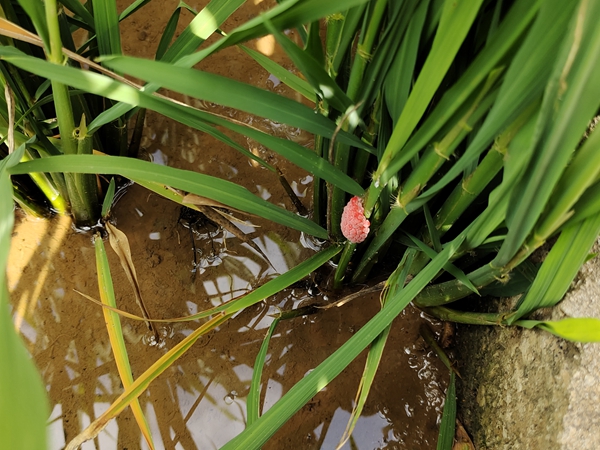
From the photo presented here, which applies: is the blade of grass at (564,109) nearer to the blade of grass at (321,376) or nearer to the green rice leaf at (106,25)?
the blade of grass at (321,376)

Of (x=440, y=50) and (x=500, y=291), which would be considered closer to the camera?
(x=440, y=50)

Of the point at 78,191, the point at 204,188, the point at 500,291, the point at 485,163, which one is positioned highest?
the point at 78,191

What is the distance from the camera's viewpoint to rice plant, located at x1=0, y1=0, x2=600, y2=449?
0.42 m

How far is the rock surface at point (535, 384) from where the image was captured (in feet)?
1.98

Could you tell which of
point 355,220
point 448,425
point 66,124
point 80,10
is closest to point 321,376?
point 355,220

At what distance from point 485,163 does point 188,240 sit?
0.70 meters

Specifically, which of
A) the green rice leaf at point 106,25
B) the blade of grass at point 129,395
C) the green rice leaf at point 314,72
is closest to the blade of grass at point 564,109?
the green rice leaf at point 314,72

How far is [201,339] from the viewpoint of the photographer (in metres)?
0.94

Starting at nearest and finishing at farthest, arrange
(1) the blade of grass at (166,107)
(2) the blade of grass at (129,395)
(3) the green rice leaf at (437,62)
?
(3) the green rice leaf at (437,62), (1) the blade of grass at (166,107), (2) the blade of grass at (129,395)

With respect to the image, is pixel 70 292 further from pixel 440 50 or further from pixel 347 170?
pixel 440 50

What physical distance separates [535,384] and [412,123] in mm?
485

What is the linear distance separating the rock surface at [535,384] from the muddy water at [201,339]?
0.10 metres

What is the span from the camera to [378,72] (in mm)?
A: 564

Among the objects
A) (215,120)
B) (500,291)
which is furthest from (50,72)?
(500,291)
